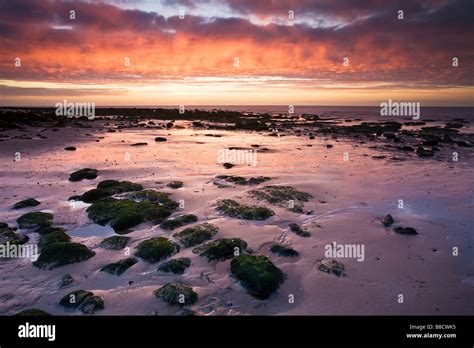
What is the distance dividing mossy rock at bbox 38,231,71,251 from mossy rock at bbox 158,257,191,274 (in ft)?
11.5

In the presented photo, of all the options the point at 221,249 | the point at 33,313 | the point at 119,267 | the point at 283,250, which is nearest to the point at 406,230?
the point at 283,250

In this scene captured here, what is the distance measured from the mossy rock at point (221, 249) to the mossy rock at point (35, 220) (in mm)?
5734

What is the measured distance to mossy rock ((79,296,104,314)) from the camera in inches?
302

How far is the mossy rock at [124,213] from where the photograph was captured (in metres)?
12.5

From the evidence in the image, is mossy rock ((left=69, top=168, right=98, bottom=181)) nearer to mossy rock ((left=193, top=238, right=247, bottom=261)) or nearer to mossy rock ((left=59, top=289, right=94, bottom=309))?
mossy rock ((left=193, top=238, right=247, bottom=261))

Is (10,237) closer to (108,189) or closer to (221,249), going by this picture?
(108,189)

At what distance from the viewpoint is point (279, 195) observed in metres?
15.6

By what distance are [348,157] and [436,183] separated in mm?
8805

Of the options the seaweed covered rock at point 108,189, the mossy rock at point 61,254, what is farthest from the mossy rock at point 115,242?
the seaweed covered rock at point 108,189

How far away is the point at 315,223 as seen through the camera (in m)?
12.6

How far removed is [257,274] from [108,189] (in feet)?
32.8

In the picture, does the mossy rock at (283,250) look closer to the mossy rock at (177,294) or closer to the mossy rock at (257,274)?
the mossy rock at (257,274)
